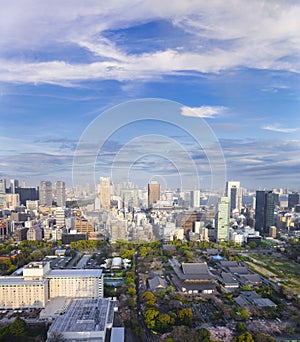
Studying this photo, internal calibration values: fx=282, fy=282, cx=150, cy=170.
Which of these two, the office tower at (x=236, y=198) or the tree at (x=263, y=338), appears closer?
the tree at (x=263, y=338)

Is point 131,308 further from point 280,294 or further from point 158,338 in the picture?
point 280,294

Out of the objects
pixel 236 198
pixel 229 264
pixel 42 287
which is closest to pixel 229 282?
pixel 229 264

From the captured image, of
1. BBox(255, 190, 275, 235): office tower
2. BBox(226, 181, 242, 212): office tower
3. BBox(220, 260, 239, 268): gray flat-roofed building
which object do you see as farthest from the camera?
BBox(226, 181, 242, 212): office tower

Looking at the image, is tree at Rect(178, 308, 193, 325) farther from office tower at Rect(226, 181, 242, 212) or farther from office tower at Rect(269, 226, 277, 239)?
office tower at Rect(226, 181, 242, 212)

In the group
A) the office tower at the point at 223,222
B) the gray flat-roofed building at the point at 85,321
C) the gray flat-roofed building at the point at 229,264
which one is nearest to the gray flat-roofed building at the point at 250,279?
the gray flat-roofed building at the point at 229,264

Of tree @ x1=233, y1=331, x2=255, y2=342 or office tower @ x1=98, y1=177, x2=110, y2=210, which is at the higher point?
office tower @ x1=98, y1=177, x2=110, y2=210

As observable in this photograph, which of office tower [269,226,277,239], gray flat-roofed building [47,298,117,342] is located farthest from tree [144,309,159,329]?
office tower [269,226,277,239]

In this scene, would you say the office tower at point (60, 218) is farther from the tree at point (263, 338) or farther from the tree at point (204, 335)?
the tree at point (263, 338)
